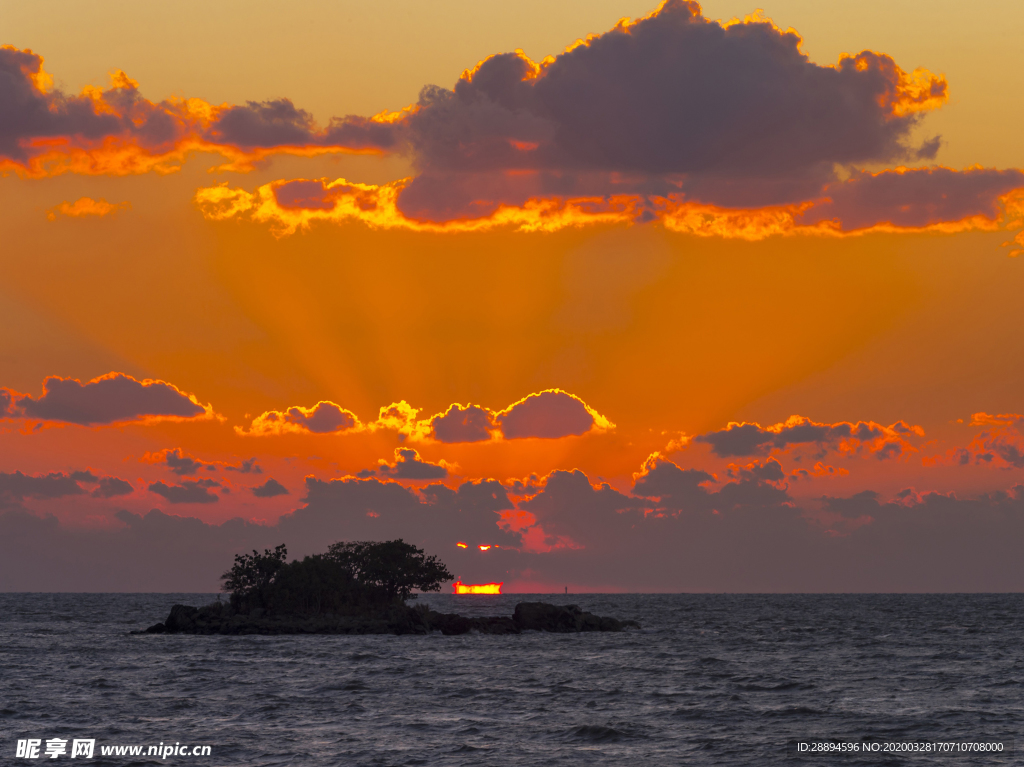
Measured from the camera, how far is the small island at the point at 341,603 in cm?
12606

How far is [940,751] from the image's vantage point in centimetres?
5225

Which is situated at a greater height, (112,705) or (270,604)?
(270,604)

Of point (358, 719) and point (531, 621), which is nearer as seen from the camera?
point (358, 719)

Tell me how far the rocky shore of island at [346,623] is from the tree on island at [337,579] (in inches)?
72.1

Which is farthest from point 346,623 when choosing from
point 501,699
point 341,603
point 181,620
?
point 501,699

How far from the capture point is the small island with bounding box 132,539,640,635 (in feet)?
414

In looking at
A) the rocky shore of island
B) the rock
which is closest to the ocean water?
the rocky shore of island

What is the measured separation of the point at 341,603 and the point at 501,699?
6692 centimetres

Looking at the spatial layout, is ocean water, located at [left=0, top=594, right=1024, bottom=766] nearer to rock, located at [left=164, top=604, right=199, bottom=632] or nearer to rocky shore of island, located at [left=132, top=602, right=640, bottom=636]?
rocky shore of island, located at [left=132, top=602, right=640, bottom=636]

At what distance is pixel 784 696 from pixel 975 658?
1584 inches

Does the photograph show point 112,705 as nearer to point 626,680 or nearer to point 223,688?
point 223,688

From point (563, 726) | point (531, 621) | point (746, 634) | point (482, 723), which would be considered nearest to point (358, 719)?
point (482, 723)

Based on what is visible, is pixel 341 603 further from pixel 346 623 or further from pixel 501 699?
pixel 501 699

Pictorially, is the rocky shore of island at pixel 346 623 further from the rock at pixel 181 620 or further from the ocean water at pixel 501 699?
the ocean water at pixel 501 699
